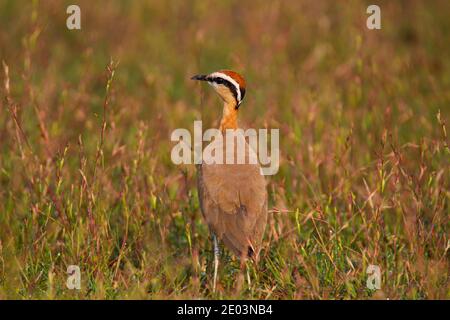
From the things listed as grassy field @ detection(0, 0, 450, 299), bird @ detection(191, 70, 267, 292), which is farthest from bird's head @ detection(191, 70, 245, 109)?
grassy field @ detection(0, 0, 450, 299)

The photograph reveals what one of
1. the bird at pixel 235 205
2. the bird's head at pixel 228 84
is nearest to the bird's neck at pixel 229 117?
the bird's head at pixel 228 84

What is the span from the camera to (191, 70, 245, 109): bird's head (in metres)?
6.23

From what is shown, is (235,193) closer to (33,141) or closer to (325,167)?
(325,167)

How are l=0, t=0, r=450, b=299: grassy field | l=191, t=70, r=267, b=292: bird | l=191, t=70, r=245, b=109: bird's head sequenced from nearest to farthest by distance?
l=0, t=0, r=450, b=299: grassy field < l=191, t=70, r=267, b=292: bird < l=191, t=70, r=245, b=109: bird's head

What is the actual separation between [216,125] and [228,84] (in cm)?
118

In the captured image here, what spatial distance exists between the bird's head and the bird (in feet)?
1.43

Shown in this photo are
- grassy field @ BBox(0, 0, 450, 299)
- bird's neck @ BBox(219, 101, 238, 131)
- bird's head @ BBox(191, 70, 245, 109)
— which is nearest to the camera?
grassy field @ BBox(0, 0, 450, 299)

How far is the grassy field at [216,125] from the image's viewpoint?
5371mm

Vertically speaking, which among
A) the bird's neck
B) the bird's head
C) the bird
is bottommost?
the bird

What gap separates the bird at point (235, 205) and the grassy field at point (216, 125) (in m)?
0.19

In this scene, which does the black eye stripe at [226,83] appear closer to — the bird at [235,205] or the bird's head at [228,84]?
the bird's head at [228,84]

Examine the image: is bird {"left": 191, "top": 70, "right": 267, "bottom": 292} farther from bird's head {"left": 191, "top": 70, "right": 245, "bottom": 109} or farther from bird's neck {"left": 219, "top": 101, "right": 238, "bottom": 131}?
bird's head {"left": 191, "top": 70, "right": 245, "bottom": 109}
